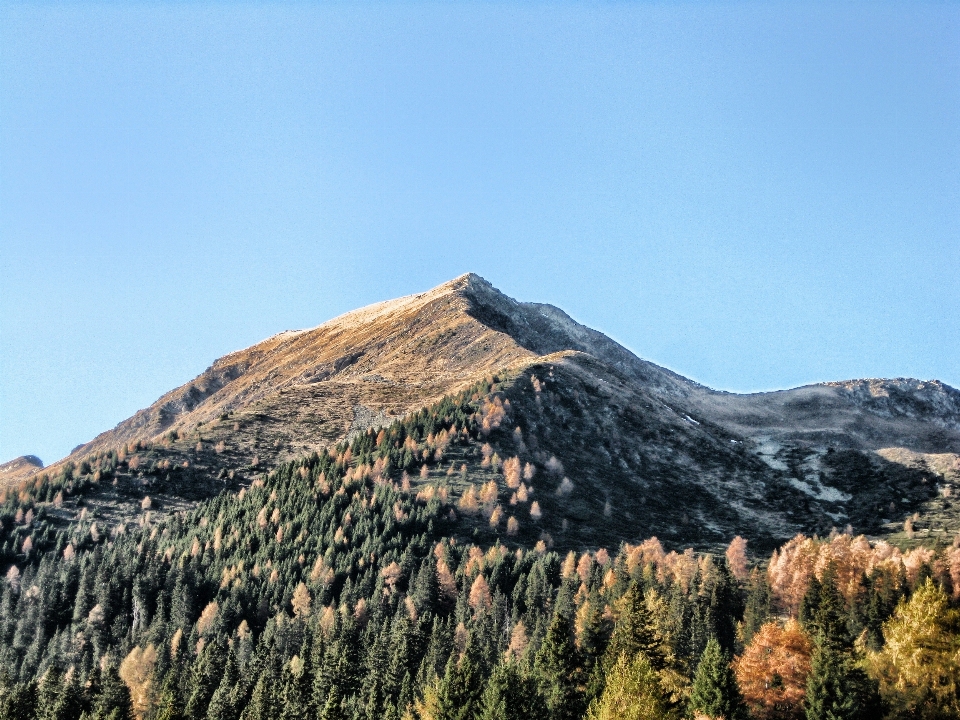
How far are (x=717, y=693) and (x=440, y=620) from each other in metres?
57.9

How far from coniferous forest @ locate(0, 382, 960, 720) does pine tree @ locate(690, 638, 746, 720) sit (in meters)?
0.18

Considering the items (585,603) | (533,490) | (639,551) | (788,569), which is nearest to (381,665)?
(585,603)

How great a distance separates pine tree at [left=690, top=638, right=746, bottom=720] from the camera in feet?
206

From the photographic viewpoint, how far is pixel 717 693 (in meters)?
63.6

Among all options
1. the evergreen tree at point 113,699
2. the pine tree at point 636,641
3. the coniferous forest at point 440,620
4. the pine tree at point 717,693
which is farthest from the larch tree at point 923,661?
the evergreen tree at point 113,699

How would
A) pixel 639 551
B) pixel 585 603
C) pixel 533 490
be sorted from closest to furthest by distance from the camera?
pixel 585 603, pixel 639 551, pixel 533 490

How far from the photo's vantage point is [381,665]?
102 m

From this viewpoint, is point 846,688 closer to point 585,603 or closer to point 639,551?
point 585,603

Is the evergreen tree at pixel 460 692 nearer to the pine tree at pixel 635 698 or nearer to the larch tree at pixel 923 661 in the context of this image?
the pine tree at pixel 635 698

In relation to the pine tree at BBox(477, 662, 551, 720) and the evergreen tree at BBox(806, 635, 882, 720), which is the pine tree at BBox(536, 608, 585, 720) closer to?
the pine tree at BBox(477, 662, 551, 720)

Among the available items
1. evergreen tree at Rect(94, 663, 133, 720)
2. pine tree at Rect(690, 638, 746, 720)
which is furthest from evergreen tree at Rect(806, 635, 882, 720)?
evergreen tree at Rect(94, 663, 133, 720)

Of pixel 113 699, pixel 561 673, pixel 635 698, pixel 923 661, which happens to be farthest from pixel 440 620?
pixel 923 661

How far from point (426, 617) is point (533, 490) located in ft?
282

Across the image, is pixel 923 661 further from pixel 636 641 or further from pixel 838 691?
pixel 636 641
